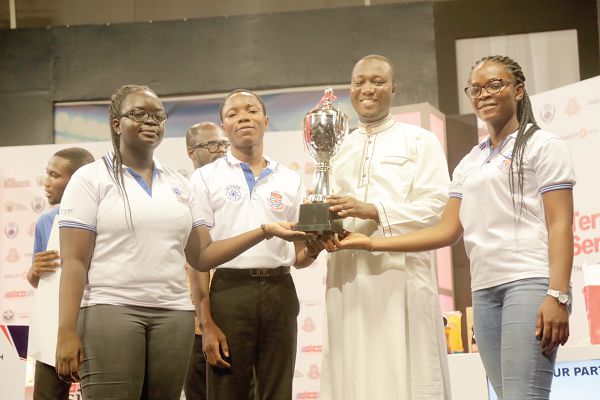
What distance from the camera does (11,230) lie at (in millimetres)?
7219

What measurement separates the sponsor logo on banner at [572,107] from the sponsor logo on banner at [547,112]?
0.43ft

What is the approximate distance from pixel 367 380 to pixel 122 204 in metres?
1.22

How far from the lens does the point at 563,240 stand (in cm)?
278

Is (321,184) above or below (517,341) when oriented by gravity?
above

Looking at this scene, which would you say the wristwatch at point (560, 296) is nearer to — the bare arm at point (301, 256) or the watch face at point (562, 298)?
the watch face at point (562, 298)

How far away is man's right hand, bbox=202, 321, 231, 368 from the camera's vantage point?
3498 mm

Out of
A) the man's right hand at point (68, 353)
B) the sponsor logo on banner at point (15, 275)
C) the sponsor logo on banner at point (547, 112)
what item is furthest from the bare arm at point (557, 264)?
the sponsor logo on banner at point (15, 275)

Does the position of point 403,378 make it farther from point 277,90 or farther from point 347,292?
point 277,90

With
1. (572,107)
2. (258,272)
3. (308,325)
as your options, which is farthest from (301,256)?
(572,107)

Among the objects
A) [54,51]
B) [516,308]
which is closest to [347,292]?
[516,308]

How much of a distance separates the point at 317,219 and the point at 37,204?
4.56 metres

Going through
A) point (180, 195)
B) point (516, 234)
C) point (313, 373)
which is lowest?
point (313, 373)

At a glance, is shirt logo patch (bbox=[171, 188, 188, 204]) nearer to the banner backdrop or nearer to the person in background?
the person in background

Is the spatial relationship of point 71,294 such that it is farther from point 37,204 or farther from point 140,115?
point 37,204
